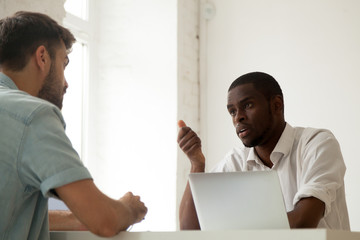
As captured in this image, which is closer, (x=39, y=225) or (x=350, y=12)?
(x=39, y=225)

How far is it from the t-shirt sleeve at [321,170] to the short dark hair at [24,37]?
0.97 meters

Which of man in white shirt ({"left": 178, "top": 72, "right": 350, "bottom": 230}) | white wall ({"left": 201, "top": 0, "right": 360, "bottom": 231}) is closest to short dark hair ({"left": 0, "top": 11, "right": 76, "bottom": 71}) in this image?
man in white shirt ({"left": 178, "top": 72, "right": 350, "bottom": 230})

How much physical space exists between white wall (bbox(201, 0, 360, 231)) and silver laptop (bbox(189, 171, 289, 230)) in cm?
265

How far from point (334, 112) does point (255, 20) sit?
3.04 ft

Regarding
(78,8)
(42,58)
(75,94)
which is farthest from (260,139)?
(78,8)

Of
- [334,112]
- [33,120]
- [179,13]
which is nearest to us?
[33,120]

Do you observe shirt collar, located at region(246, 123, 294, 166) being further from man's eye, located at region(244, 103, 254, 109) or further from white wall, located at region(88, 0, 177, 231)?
white wall, located at region(88, 0, 177, 231)

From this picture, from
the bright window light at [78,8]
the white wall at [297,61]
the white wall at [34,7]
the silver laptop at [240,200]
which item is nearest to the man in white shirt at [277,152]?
the silver laptop at [240,200]

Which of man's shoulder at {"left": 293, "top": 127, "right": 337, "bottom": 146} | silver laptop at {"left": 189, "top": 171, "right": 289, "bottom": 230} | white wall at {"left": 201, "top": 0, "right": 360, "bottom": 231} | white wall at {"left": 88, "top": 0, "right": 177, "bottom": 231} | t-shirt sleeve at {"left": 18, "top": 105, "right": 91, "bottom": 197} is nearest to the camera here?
t-shirt sleeve at {"left": 18, "top": 105, "right": 91, "bottom": 197}

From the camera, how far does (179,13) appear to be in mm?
4344

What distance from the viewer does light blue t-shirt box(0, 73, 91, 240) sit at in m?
1.29

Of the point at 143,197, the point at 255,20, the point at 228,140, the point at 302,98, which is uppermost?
the point at 255,20

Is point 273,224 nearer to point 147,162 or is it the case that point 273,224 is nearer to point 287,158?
point 287,158

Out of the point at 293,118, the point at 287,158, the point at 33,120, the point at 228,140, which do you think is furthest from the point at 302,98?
the point at 33,120
